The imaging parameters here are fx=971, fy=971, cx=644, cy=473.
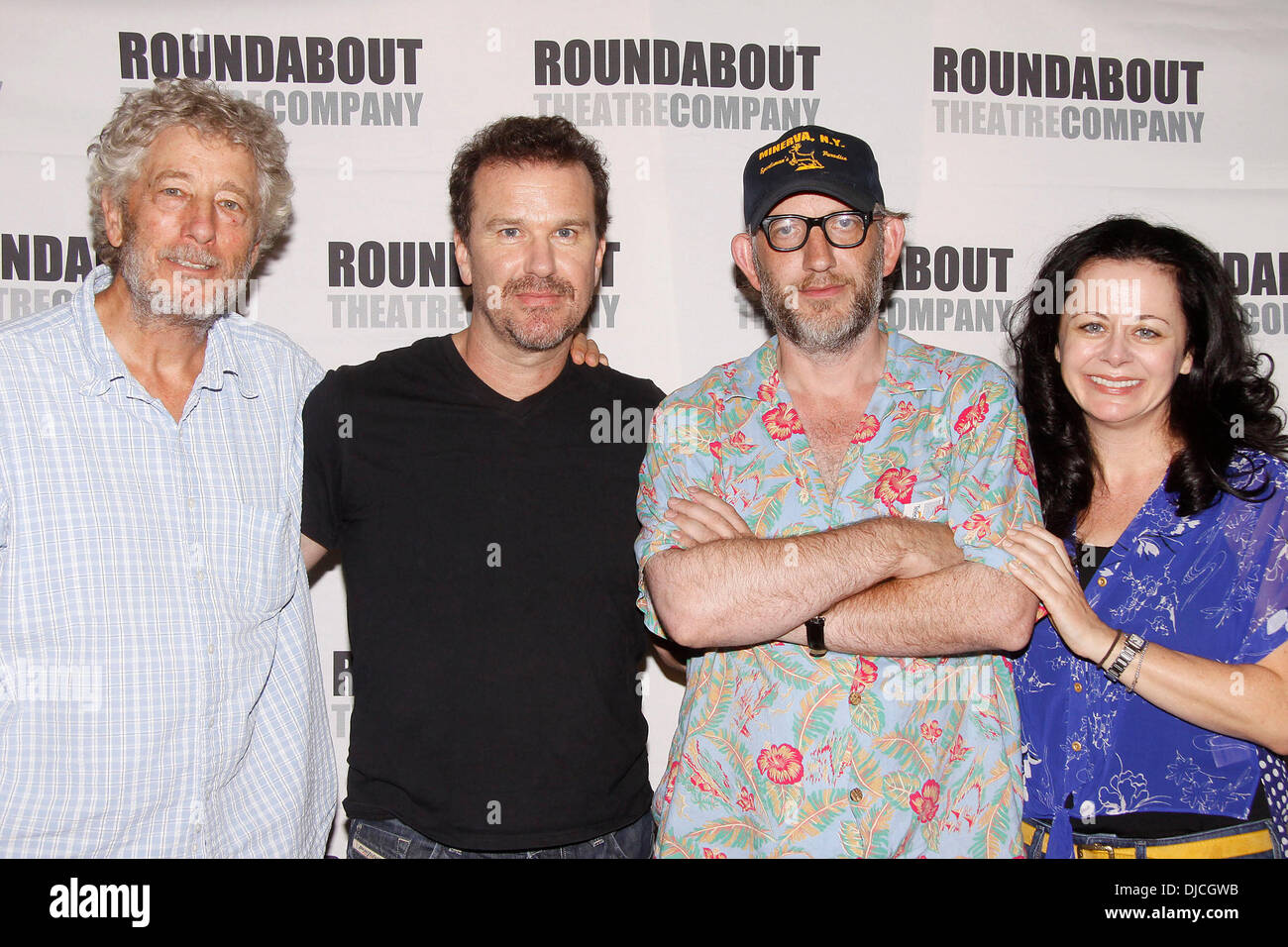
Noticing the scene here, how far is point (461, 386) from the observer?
2.34m

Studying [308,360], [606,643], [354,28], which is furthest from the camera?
[354,28]

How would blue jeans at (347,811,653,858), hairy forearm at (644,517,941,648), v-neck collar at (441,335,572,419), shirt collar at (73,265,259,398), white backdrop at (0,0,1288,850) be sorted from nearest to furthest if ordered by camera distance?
hairy forearm at (644,517,941,648)
shirt collar at (73,265,259,398)
blue jeans at (347,811,653,858)
v-neck collar at (441,335,572,419)
white backdrop at (0,0,1288,850)

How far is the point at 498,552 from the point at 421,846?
67 centimetres

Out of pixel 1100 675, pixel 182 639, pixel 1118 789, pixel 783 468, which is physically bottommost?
pixel 1118 789

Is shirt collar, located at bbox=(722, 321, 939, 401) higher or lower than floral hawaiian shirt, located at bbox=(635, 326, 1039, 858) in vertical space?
higher

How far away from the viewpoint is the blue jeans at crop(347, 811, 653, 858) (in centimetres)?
214

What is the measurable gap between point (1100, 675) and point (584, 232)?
1541 mm

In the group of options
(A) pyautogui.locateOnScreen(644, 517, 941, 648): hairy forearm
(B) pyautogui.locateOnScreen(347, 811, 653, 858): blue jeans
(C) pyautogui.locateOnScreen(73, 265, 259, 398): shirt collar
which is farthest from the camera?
(B) pyautogui.locateOnScreen(347, 811, 653, 858): blue jeans

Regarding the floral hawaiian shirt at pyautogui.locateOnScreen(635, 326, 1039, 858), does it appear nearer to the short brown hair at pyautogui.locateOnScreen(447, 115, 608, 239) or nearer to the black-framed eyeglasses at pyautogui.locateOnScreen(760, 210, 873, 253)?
the black-framed eyeglasses at pyautogui.locateOnScreen(760, 210, 873, 253)

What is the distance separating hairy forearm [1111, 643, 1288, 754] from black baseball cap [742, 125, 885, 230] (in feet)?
3.81

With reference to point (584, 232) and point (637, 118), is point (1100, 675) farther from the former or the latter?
point (637, 118)

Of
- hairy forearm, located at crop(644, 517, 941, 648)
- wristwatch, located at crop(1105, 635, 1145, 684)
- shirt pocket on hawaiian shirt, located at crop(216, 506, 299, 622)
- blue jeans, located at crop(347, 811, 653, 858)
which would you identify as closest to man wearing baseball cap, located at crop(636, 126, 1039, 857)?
hairy forearm, located at crop(644, 517, 941, 648)

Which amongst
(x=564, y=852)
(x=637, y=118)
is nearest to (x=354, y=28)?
(x=637, y=118)

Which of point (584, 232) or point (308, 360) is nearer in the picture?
point (584, 232)
